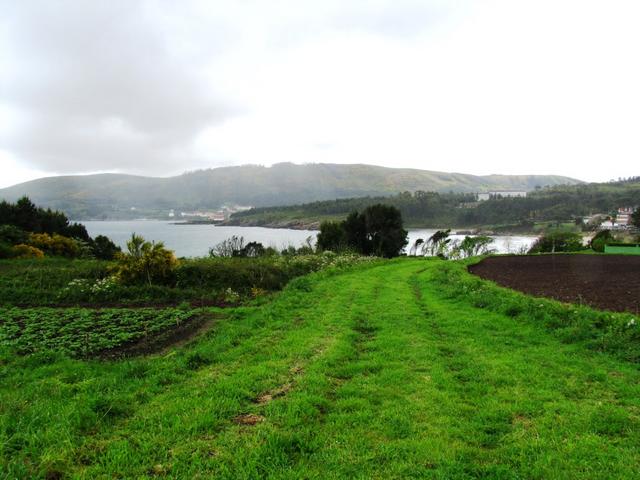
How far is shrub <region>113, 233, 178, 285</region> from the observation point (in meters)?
15.9

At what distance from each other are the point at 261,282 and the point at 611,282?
1461 centimetres

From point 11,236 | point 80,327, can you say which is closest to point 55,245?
point 11,236

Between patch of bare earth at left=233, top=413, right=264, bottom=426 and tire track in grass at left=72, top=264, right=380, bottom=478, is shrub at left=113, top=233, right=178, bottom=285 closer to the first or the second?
tire track in grass at left=72, top=264, right=380, bottom=478

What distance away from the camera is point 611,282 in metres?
15.2

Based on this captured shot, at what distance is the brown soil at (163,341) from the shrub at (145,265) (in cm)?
633

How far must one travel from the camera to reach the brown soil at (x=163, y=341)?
8.18 m

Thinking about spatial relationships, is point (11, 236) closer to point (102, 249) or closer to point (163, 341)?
point (102, 249)

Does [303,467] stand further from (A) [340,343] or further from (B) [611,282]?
(B) [611,282]

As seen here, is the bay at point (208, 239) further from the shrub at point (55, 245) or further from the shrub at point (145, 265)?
the shrub at point (145, 265)

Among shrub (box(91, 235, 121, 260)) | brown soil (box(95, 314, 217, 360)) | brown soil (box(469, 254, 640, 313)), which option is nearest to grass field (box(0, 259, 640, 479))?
brown soil (box(95, 314, 217, 360))

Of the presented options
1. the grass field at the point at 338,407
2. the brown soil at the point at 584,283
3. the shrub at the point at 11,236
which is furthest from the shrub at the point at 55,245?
the brown soil at the point at 584,283

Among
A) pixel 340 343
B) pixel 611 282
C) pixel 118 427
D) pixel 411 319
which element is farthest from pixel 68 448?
pixel 611 282

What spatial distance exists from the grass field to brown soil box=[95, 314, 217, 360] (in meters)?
0.64

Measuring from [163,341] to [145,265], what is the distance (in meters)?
7.97
